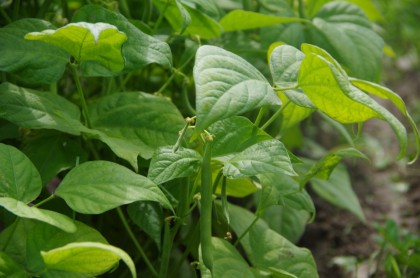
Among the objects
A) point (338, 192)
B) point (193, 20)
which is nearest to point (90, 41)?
point (193, 20)

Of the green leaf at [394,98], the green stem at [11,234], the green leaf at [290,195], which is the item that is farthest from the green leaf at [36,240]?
the green leaf at [394,98]

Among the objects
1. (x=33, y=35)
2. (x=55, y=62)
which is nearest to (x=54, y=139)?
(x=55, y=62)

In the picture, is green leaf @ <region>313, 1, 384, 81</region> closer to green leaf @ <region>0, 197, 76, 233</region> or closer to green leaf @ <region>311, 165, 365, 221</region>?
green leaf @ <region>311, 165, 365, 221</region>

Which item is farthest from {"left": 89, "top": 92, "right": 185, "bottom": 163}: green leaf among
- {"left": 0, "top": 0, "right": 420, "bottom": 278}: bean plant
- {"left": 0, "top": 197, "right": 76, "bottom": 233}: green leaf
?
{"left": 0, "top": 197, "right": 76, "bottom": 233}: green leaf

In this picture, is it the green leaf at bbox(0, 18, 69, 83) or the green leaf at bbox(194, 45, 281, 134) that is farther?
the green leaf at bbox(0, 18, 69, 83)

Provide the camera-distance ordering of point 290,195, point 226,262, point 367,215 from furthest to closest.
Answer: point 367,215 → point 290,195 → point 226,262

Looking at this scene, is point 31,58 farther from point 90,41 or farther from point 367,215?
point 367,215
